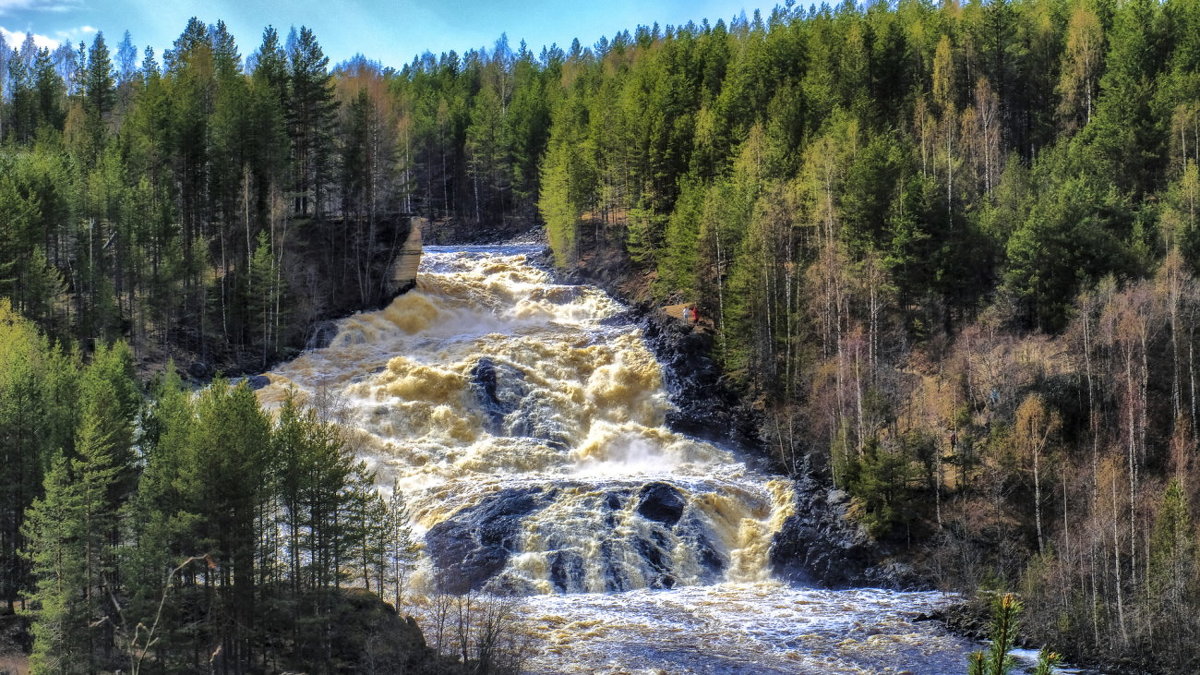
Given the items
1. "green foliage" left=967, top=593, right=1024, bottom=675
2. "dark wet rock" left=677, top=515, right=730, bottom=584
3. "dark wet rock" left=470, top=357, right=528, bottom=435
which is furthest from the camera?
"dark wet rock" left=470, top=357, right=528, bottom=435

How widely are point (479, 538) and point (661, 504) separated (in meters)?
9.76

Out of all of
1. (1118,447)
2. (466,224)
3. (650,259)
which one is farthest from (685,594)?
(466,224)

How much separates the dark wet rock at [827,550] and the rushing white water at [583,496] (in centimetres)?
104

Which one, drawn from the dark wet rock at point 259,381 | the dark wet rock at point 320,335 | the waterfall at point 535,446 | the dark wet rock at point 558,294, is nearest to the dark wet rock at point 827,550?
the waterfall at point 535,446

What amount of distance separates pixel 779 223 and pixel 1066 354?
19666 millimetres

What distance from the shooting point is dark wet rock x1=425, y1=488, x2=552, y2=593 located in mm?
45500

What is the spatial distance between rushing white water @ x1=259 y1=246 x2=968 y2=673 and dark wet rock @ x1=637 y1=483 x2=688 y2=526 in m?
0.11

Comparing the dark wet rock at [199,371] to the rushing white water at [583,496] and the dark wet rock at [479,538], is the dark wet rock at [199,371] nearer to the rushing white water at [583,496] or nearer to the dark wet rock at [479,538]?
the rushing white water at [583,496]

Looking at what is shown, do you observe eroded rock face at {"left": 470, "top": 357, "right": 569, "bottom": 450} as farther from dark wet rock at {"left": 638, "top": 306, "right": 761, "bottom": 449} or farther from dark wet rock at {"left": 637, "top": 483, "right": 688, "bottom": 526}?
dark wet rock at {"left": 637, "top": 483, "right": 688, "bottom": 526}

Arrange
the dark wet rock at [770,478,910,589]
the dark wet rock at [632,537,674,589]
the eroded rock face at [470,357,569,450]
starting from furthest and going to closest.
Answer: the eroded rock face at [470,357,569,450], the dark wet rock at [770,478,910,589], the dark wet rock at [632,537,674,589]

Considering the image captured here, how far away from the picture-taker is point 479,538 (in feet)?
157

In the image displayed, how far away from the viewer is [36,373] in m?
41.9

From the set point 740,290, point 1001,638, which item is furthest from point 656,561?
point 1001,638

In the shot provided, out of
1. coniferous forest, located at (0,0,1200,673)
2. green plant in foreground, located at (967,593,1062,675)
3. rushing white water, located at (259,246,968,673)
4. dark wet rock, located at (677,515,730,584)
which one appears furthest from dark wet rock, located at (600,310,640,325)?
green plant in foreground, located at (967,593,1062,675)
